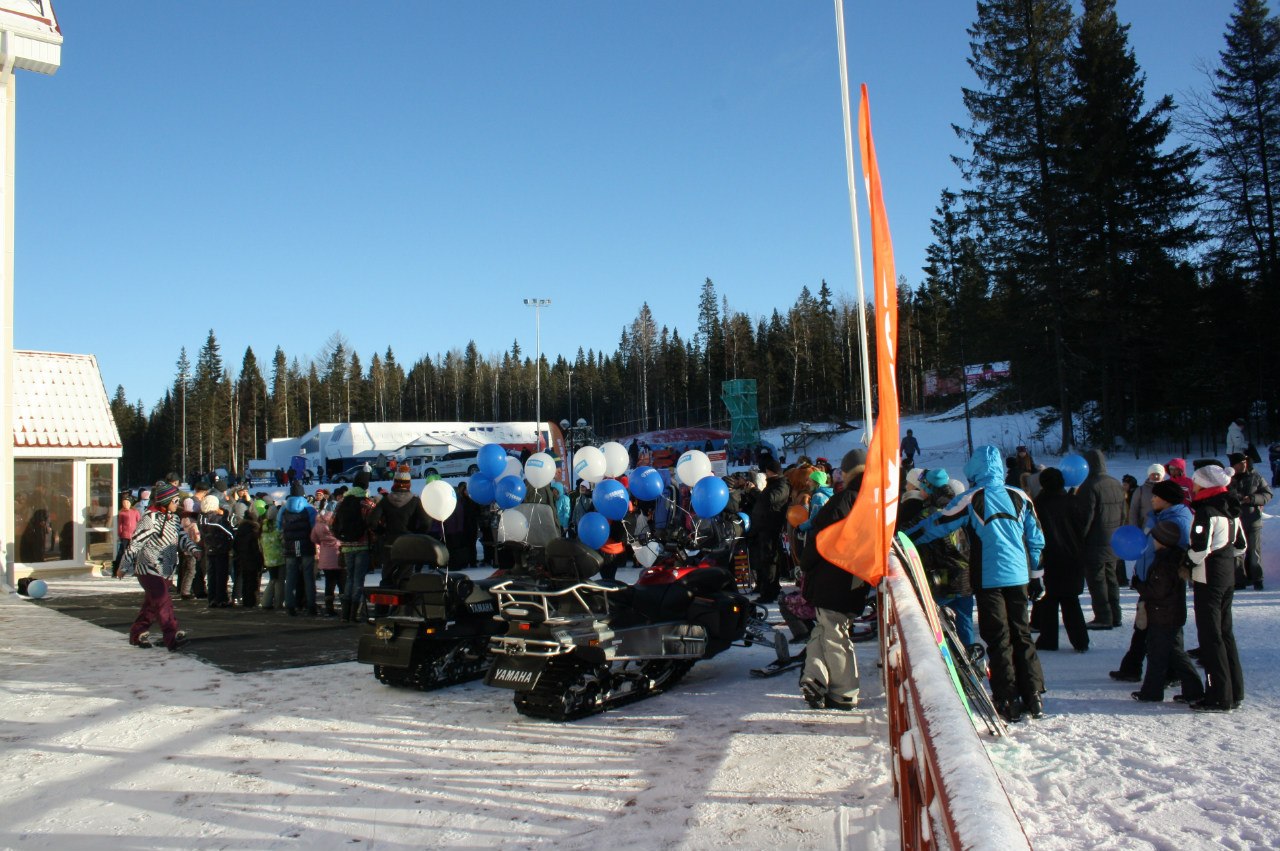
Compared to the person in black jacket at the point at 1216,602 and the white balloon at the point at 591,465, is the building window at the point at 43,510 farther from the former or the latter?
the person in black jacket at the point at 1216,602

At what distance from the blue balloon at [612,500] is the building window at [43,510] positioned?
1186 cm

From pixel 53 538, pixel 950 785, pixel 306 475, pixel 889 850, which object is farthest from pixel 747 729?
pixel 306 475

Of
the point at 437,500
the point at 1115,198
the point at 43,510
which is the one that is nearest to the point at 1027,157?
the point at 1115,198

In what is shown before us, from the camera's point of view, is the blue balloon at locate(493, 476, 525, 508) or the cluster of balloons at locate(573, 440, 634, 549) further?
the blue balloon at locate(493, 476, 525, 508)

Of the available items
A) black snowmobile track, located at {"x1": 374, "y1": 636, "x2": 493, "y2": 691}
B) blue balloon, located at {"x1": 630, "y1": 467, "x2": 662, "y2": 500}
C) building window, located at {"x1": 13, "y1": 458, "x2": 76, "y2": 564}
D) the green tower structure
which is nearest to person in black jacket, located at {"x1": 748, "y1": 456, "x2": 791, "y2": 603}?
blue balloon, located at {"x1": 630, "y1": 467, "x2": 662, "y2": 500}

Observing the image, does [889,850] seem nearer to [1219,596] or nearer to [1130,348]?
[1219,596]

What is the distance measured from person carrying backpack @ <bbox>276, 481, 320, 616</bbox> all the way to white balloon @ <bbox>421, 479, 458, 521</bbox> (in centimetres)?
176

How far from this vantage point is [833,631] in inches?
216

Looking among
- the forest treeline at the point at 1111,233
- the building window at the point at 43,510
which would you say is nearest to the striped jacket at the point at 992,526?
the building window at the point at 43,510

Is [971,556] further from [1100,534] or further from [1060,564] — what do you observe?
[1100,534]

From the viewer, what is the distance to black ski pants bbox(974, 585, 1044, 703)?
200 inches

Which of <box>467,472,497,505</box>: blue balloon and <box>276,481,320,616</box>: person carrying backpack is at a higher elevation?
<box>467,472,497,505</box>: blue balloon

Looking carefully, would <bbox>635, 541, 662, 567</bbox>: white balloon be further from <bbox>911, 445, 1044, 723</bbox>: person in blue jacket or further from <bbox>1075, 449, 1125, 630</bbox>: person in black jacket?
<bbox>1075, 449, 1125, 630</bbox>: person in black jacket

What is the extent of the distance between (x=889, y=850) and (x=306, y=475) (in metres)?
47.8
